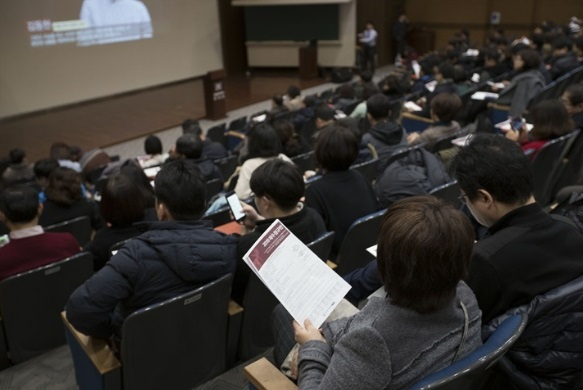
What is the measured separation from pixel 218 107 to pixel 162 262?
7753 mm

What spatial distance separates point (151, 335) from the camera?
1920mm

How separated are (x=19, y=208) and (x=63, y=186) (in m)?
0.81

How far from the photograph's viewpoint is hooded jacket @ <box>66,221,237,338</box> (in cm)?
187

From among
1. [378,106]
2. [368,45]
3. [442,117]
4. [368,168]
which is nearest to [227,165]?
[378,106]

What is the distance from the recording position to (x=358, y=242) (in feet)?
8.65

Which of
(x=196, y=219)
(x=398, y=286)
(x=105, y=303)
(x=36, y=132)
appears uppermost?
(x=398, y=286)

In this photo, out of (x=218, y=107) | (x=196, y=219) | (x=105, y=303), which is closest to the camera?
(x=105, y=303)

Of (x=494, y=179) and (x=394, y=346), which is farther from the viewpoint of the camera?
(x=494, y=179)

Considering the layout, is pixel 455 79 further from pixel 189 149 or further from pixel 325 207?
pixel 325 207

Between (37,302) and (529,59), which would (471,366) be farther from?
(529,59)

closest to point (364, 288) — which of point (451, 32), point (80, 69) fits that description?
point (80, 69)

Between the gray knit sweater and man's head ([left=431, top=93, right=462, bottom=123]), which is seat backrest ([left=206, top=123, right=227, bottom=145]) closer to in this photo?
man's head ([left=431, top=93, right=462, bottom=123])

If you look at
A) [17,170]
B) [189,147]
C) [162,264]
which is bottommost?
[17,170]

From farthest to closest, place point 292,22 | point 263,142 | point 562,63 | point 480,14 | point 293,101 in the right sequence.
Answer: point 480,14 < point 292,22 < point 293,101 < point 562,63 < point 263,142
